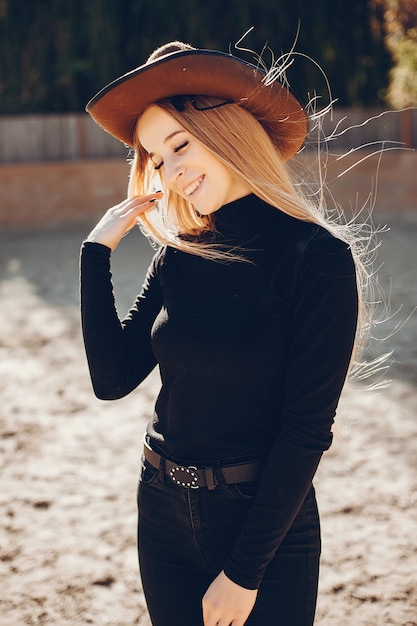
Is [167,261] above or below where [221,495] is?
above

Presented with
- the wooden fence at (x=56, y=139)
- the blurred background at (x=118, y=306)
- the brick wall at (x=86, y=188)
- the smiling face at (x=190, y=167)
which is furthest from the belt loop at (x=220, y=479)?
the wooden fence at (x=56, y=139)

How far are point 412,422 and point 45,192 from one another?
6.51 meters

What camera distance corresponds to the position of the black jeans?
1.32 metres

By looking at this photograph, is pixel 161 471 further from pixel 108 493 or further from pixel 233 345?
pixel 108 493

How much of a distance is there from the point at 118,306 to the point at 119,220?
13.6ft

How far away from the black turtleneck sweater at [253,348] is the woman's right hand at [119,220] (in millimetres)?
28

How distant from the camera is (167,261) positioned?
4.97 ft

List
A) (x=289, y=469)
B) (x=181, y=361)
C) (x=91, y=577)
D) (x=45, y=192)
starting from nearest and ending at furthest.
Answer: (x=289, y=469) → (x=181, y=361) → (x=91, y=577) → (x=45, y=192)

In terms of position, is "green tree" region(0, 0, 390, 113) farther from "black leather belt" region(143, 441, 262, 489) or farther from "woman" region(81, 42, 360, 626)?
"black leather belt" region(143, 441, 262, 489)

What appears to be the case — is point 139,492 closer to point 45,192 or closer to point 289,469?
point 289,469

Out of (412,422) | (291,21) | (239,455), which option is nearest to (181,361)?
(239,455)

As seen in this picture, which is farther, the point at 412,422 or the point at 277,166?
the point at 412,422

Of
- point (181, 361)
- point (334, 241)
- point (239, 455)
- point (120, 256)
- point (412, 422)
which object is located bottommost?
point (120, 256)

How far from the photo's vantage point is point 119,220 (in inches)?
61.9
